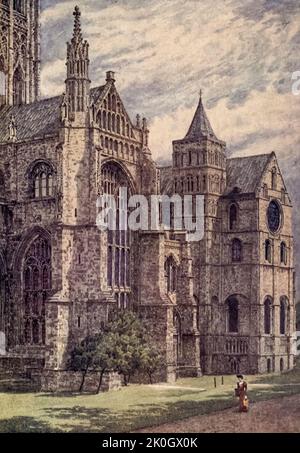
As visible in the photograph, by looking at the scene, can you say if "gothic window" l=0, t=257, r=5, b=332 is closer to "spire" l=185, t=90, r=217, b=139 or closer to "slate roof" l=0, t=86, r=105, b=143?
"slate roof" l=0, t=86, r=105, b=143

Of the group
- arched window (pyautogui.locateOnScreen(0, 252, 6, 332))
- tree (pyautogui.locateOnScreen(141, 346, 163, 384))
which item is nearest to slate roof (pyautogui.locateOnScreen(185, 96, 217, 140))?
tree (pyautogui.locateOnScreen(141, 346, 163, 384))

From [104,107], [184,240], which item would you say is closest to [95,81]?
[104,107]

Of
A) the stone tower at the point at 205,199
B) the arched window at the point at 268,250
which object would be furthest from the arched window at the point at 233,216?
the arched window at the point at 268,250

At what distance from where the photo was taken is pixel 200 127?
99.0 ft

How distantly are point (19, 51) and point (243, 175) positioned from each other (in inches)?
369

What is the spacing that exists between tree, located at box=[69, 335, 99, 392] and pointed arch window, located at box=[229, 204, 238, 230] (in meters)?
9.56

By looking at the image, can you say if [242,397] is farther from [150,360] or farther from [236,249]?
[236,249]

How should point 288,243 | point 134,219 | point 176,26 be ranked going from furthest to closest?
point 288,243 < point 134,219 < point 176,26

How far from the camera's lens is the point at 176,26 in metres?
22.9

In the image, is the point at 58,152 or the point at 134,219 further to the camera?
the point at 134,219

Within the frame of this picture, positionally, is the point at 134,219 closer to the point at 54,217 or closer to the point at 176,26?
the point at 54,217

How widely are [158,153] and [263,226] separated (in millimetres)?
5333

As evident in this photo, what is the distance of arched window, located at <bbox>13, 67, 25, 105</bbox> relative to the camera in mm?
34562

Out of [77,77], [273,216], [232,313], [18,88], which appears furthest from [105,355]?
[18,88]
